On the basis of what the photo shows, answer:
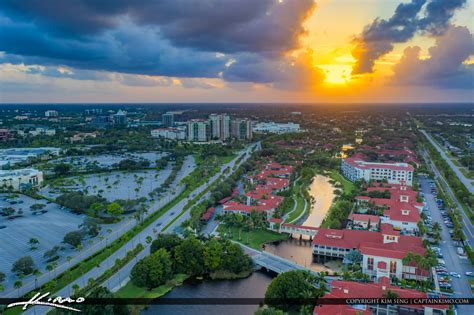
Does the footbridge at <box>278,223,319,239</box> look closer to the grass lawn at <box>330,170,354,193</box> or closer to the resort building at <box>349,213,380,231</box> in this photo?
the resort building at <box>349,213,380,231</box>

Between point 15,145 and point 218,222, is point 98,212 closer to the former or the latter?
point 218,222

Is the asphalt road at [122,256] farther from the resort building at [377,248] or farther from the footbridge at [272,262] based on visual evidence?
the resort building at [377,248]

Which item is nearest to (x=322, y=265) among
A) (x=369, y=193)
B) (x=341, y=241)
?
(x=341, y=241)

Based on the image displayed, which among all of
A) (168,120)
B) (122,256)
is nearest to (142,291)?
(122,256)

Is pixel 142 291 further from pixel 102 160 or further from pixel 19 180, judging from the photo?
pixel 102 160

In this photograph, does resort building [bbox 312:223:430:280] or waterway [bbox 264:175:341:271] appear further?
waterway [bbox 264:175:341:271]

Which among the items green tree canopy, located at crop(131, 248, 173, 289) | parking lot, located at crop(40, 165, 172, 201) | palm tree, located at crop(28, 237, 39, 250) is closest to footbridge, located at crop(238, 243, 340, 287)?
green tree canopy, located at crop(131, 248, 173, 289)

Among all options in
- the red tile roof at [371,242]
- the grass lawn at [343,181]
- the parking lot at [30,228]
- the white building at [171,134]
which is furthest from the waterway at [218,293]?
the white building at [171,134]
